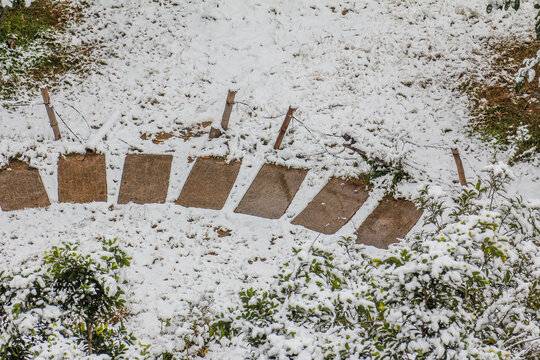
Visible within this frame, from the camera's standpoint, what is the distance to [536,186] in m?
5.22

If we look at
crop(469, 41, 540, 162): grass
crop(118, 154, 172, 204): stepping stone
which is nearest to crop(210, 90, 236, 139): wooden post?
crop(118, 154, 172, 204): stepping stone

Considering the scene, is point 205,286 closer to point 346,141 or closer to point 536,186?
point 346,141

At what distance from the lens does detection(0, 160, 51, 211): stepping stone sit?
16.3 feet

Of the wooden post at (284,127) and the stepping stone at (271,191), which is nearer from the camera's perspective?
the stepping stone at (271,191)

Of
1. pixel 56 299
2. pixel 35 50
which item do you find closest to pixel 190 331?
pixel 56 299

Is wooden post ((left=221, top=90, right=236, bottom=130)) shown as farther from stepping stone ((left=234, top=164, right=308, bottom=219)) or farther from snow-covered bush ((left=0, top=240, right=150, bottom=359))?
snow-covered bush ((left=0, top=240, right=150, bottom=359))

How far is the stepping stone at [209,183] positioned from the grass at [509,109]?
119 inches

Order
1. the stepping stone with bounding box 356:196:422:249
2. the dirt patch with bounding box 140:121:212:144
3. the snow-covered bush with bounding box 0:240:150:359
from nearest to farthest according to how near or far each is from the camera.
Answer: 1. the snow-covered bush with bounding box 0:240:150:359
2. the stepping stone with bounding box 356:196:422:249
3. the dirt patch with bounding box 140:121:212:144

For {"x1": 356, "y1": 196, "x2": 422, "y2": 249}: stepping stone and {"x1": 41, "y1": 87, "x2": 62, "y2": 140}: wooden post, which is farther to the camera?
{"x1": 41, "y1": 87, "x2": 62, "y2": 140}: wooden post

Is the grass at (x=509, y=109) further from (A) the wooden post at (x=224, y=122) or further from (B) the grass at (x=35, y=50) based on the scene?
(B) the grass at (x=35, y=50)

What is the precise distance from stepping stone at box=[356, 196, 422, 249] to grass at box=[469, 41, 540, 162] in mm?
1480

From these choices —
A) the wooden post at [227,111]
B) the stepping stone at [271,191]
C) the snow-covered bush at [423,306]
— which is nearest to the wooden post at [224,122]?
the wooden post at [227,111]

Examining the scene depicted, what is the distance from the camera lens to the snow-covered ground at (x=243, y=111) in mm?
4656

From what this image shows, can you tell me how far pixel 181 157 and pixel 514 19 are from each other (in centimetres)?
530
